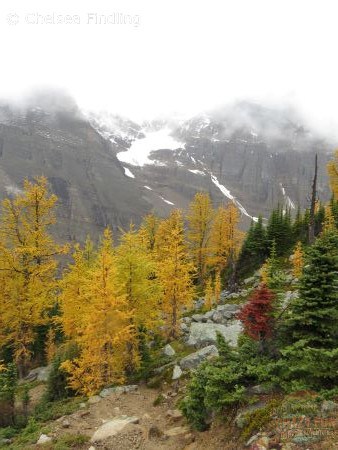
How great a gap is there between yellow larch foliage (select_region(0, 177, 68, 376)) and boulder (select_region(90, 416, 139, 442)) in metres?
10.00

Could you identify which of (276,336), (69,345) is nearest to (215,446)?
(276,336)

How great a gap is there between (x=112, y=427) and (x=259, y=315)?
660 centimetres

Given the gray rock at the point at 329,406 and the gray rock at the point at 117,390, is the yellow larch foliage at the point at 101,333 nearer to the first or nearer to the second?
the gray rock at the point at 117,390

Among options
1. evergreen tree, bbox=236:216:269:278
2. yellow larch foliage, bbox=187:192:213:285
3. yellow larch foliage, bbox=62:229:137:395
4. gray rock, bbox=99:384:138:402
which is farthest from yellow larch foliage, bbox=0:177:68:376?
evergreen tree, bbox=236:216:269:278


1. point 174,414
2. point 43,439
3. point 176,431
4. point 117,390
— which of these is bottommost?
point 43,439

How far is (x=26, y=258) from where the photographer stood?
23.3 meters

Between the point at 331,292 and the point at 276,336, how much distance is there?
2.20m

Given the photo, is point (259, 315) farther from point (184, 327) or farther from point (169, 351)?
point (184, 327)

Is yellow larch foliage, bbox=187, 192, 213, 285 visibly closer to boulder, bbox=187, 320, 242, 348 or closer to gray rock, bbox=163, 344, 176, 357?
boulder, bbox=187, 320, 242, 348

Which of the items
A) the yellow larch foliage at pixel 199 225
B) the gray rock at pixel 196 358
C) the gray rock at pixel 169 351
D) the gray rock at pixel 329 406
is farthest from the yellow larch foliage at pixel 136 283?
the yellow larch foliage at pixel 199 225

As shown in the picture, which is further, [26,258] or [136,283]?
[26,258]

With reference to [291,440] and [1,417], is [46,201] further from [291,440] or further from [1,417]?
[291,440]

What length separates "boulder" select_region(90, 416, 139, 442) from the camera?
13145 millimetres

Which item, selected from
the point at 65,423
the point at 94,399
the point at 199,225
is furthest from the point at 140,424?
the point at 199,225
